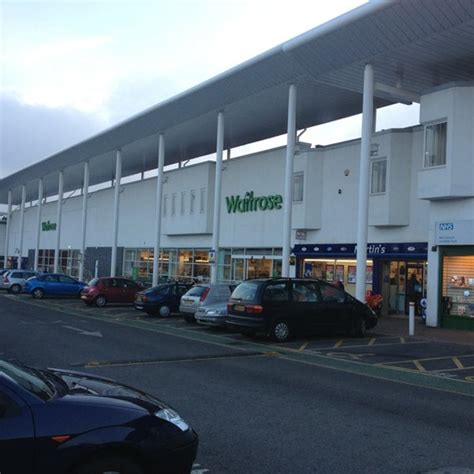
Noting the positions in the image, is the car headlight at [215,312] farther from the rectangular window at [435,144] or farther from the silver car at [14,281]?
the silver car at [14,281]

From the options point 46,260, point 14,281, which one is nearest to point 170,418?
point 14,281

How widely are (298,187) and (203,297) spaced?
10.8 m

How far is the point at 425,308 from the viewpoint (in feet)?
70.2

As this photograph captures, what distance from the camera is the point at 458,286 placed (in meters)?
19.8

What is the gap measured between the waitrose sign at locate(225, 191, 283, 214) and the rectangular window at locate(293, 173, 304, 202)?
4.90 ft

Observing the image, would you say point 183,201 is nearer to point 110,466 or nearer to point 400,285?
point 400,285

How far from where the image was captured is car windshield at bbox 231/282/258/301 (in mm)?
15719

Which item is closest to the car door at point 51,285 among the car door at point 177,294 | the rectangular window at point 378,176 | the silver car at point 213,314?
the car door at point 177,294

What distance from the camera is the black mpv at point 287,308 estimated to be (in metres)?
15.6

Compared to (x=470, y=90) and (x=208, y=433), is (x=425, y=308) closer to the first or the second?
(x=470, y=90)

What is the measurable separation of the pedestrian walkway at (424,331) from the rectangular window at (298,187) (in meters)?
8.11

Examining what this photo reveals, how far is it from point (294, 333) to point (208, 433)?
31.2ft

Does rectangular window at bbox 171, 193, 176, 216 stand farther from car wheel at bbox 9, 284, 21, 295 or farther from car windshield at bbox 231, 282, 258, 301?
car windshield at bbox 231, 282, 258, 301

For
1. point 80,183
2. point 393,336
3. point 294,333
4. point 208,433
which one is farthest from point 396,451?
point 80,183
